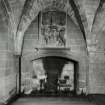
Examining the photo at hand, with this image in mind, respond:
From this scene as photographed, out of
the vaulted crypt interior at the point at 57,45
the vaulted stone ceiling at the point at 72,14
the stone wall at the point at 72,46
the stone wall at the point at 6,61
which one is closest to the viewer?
the stone wall at the point at 6,61

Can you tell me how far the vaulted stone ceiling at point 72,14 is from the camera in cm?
607

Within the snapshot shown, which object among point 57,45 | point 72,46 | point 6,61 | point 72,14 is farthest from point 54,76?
point 72,14

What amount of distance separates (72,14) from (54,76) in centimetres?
299

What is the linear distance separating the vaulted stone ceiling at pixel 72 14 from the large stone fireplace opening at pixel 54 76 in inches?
49.7

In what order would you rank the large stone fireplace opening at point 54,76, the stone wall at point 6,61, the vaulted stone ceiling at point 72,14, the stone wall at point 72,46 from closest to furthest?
1. the stone wall at point 6,61
2. the vaulted stone ceiling at point 72,14
3. the stone wall at point 72,46
4. the large stone fireplace opening at point 54,76

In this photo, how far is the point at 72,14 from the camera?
668 cm

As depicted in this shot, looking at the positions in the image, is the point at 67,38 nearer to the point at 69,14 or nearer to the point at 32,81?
the point at 69,14

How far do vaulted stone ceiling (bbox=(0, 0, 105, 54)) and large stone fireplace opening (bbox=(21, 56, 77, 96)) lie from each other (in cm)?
126

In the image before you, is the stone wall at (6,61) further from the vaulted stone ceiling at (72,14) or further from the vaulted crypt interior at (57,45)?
the vaulted stone ceiling at (72,14)

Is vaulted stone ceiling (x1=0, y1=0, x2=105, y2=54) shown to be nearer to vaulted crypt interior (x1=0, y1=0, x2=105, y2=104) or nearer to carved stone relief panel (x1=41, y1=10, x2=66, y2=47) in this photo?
vaulted crypt interior (x1=0, y1=0, x2=105, y2=104)

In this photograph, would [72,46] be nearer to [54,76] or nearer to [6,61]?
[54,76]

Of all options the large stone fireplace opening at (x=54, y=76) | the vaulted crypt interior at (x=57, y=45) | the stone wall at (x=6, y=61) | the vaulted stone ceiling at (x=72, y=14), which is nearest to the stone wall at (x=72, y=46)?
the vaulted crypt interior at (x=57, y=45)

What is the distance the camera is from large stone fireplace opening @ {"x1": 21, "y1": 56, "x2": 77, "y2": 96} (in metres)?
6.99

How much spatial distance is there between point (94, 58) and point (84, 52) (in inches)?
20.4
